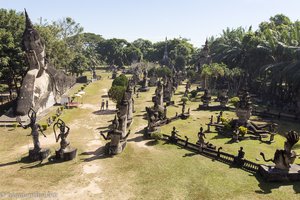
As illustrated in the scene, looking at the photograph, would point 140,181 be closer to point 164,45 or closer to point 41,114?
point 41,114

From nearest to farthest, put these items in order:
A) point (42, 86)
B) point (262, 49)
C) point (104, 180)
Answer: point (104, 180) < point (42, 86) < point (262, 49)

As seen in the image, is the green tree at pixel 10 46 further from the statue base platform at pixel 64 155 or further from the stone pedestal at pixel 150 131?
the stone pedestal at pixel 150 131

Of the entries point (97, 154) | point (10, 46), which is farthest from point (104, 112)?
point (97, 154)

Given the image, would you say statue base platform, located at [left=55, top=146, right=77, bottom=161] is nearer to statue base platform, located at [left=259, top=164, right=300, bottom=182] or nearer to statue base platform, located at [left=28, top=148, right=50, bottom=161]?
statue base platform, located at [left=28, top=148, right=50, bottom=161]

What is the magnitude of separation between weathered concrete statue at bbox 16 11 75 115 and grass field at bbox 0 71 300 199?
7526mm

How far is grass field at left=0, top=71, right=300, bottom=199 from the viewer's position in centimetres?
1761

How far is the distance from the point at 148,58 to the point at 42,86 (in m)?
92.7

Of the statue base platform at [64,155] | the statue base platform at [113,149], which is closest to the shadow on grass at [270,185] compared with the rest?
the statue base platform at [113,149]

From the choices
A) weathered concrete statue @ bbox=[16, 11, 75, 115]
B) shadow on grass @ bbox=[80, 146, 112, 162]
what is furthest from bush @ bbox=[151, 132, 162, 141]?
weathered concrete statue @ bbox=[16, 11, 75, 115]

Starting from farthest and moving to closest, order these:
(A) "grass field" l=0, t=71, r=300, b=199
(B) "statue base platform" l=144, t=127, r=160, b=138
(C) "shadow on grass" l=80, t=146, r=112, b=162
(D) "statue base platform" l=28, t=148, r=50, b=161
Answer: (B) "statue base platform" l=144, t=127, r=160, b=138, (C) "shadow on grass" l=80, t=146, r=112, b=162, (D) "statue base platform" l=28, t=148, r=50, b=161, (A) "grass field" l=0, t=71, r=300, b=199

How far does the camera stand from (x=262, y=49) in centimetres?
5259

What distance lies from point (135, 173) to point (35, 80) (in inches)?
1036

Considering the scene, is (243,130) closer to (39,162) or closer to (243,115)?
(243,115)

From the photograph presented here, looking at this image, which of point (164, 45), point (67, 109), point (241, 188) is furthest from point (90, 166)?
point (164, 45)
